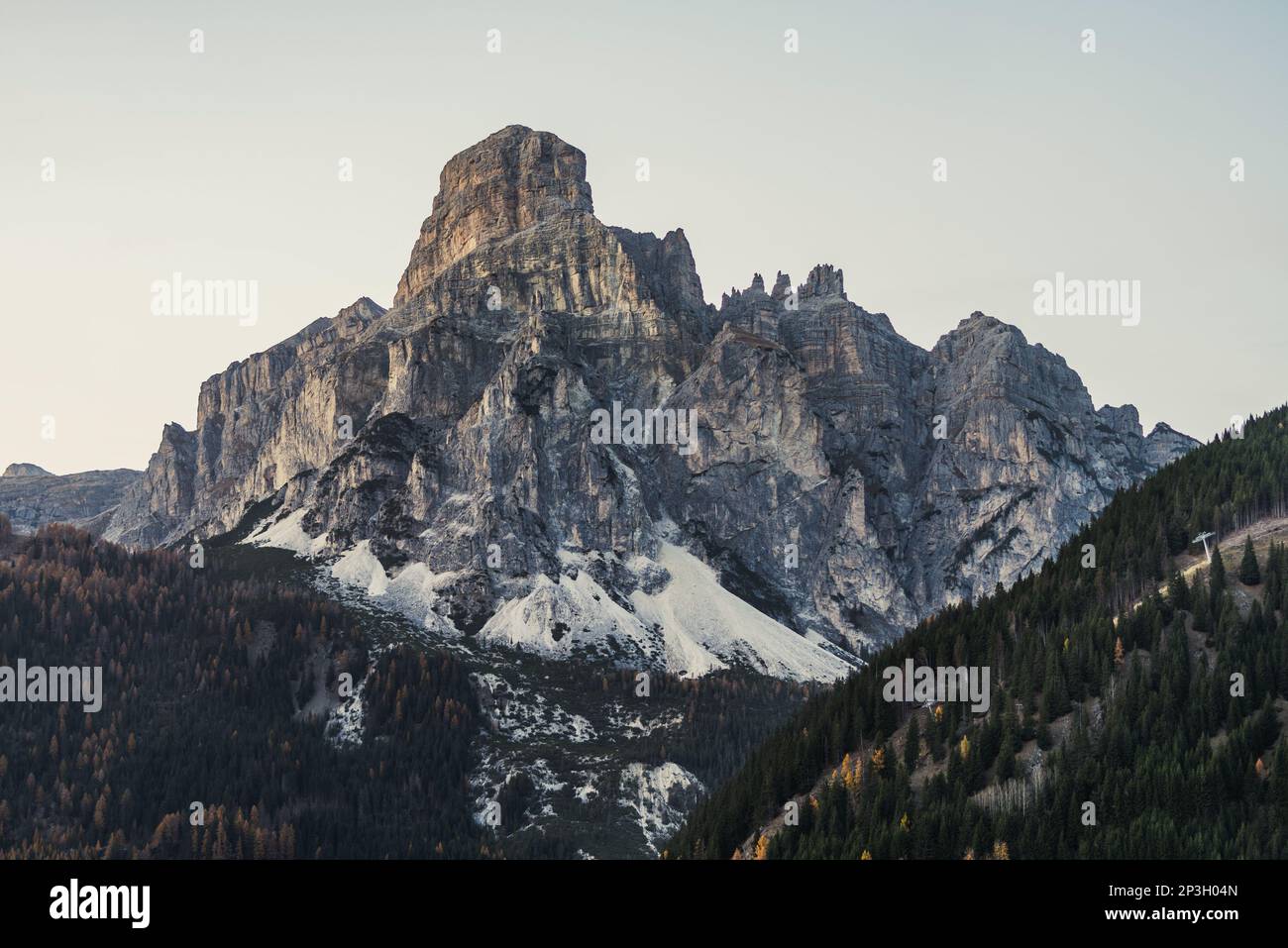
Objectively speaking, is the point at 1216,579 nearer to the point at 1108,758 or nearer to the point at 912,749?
the point at 1108,758

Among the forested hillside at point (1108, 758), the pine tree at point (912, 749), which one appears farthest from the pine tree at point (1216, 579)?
the pine tree at point (912, 749)

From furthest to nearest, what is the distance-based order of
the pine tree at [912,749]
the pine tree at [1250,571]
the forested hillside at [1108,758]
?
the pine tree at [912,749] → the pine tree at [1250,571] → the forested hillside at [1108,758]

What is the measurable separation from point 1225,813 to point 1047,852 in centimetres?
2075

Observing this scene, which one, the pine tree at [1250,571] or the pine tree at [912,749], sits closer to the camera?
the pine tree at [1250,571]

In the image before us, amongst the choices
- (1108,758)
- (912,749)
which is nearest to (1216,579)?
(1108,758)

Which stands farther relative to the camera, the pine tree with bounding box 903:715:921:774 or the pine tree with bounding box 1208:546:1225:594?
the pine tree with bounding box 903:715:921:774

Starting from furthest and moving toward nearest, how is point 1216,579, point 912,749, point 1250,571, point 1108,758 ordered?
point 912,749
point 1250,571
point 1216,579
point 1108,758

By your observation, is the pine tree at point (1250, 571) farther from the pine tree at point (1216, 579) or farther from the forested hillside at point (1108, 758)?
the pine tree at point (1216, 579)

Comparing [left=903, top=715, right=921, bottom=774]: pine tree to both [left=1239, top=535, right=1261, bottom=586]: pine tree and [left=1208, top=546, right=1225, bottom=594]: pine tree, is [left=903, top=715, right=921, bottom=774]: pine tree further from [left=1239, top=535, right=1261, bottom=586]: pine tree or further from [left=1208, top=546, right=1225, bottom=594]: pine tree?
[left=1239, top=535, right=1261, bottom=586]: pine tree

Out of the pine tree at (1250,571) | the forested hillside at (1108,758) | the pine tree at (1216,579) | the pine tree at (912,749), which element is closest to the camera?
the forested hillside at (1108,758)

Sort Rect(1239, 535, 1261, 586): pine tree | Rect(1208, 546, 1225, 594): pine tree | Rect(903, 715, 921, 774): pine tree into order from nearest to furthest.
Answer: Rect(1208, 546, 1225, 594): pine tree < Rect(1239, 535, 1261, 586): pine tree < Rect(903, 715, 921, 774): pine tree

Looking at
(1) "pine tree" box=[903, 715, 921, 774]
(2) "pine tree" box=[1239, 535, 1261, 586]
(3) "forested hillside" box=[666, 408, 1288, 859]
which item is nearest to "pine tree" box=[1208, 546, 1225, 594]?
(3) "forested hillside" box=[666, 408, 1288, 859]
